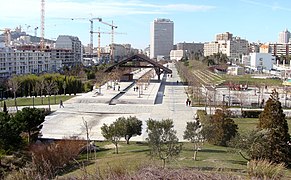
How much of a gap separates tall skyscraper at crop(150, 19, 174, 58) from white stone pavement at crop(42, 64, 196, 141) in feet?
419

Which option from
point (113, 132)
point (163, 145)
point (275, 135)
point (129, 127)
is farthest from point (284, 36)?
point (163, 145)

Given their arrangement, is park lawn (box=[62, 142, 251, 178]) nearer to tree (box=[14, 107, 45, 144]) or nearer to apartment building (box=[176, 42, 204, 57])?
tree (box=[14, 107, 45, 144])

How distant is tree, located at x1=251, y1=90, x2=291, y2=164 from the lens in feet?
38.9

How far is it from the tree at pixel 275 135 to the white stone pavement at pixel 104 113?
561cm

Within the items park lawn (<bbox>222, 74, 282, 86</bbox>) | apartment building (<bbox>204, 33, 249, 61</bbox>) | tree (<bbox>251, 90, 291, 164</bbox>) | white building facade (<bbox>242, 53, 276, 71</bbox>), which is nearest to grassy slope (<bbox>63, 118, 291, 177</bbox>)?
tree (<bbox>251, 90, 291, 164</bbox>)

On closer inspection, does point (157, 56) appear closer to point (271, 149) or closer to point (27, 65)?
point (27, 65)

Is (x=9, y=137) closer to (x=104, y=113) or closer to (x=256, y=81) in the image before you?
(x=104, y=113)

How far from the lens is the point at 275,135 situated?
12188 millimetres

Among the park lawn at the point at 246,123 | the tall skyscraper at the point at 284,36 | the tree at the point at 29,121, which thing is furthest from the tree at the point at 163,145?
the tall skyscraper at the point at 284,36

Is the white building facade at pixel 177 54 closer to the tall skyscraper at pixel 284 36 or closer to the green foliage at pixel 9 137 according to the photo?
the tall skyscraper at pixel 284 36

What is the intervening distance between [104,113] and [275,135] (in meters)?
15.6

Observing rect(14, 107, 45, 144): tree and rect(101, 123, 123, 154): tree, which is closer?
rect(101, 123, 123, 154): tree

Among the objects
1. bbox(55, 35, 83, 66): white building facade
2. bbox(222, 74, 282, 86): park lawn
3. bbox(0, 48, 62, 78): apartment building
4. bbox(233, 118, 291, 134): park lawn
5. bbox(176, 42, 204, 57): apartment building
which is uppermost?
bbox(176, 42, 204, 57): apartment building

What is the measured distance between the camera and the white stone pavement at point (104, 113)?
1952 centimetres
